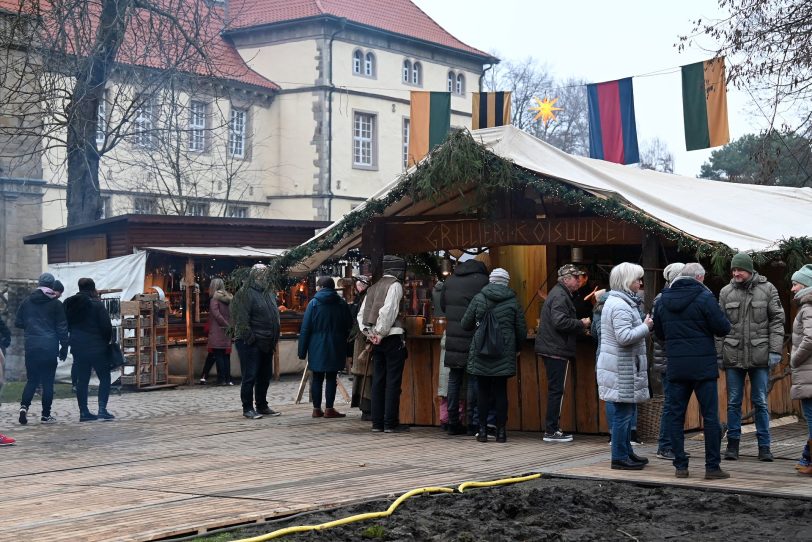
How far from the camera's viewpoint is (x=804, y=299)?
9711 mm

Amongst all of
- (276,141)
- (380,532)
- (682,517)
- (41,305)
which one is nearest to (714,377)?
(682,517)

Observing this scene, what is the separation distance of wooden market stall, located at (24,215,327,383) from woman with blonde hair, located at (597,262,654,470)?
40.4ft

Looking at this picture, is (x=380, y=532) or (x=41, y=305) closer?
(x=380, y=532)

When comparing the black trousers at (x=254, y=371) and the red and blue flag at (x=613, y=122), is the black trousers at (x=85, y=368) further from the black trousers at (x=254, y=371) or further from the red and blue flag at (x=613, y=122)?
the red and blue flag at (x=613, y=122)

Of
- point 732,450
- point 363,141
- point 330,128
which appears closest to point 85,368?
point 732,450

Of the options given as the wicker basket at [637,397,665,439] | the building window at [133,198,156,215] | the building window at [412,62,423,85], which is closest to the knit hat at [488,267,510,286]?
the wicker basket at [637,397,665,439]

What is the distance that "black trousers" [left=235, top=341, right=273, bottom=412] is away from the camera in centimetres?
1521

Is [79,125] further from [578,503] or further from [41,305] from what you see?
[578,503]

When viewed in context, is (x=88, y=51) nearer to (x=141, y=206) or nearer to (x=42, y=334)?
(x=42, y=334)

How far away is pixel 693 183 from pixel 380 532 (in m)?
10.3

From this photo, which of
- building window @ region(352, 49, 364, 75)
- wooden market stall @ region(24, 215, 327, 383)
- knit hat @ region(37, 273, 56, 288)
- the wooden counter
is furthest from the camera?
building window @ region(352, 49, 364, 75)

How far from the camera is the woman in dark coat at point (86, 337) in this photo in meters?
15.4

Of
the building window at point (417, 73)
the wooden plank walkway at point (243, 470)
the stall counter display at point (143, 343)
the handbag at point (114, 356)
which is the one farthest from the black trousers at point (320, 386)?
the building window at point (417, 73)

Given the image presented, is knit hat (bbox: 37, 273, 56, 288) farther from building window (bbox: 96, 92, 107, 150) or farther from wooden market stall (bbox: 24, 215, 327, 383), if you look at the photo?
building window (bbox: 96, 92, 107, 150)
